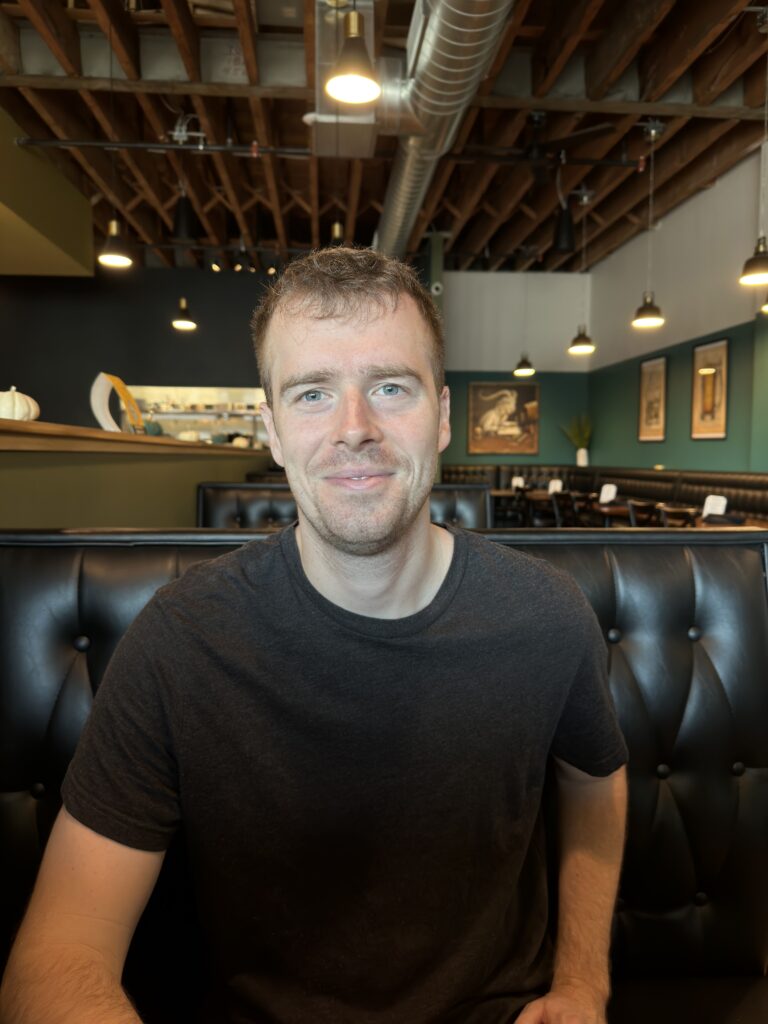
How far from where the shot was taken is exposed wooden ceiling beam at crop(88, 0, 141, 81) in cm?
428

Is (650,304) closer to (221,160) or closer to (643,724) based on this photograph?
(221,160)

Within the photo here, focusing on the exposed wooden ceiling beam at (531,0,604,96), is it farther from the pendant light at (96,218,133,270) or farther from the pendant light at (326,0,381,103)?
the pendant light at (96,218,133,270)

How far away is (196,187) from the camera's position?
292 inches

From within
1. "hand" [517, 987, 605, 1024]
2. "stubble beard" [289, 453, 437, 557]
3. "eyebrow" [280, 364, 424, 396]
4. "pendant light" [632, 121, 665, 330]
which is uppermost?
"pendant light" [632, 121, 665, 330]

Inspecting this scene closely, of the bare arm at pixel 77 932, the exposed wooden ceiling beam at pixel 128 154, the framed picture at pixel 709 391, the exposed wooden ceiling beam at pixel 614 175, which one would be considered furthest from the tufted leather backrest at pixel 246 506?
the framed picture at pixel 709 391

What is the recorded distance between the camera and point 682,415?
28.6ft

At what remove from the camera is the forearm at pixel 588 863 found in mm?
1011

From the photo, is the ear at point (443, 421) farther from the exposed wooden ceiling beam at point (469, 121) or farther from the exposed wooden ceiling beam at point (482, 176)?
the exposed wooden ceiling beam at point (482, 176)

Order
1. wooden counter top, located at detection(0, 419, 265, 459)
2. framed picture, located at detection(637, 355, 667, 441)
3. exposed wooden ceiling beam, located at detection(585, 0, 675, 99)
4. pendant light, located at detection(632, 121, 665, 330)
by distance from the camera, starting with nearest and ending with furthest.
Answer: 1. wooden counter top, located at detection(0, 419, 265, 459)
2. exposed wooden ceiling beam, located at detection(585, 0, 675, 99)
3. pendant light, located at detection(632, 121, 665, 330)
4. framed picture, located at detection(637, 355, 667, 441)

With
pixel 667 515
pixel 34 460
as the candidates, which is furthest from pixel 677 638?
pixel 667 515

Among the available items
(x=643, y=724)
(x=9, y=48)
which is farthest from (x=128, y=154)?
(x=643, y=724)

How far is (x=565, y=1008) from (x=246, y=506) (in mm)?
2904

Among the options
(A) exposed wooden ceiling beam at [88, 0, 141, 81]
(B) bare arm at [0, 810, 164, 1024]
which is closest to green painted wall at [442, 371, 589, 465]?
(A) exposed wooden ceiling beam at [88, 0, 141, 81]

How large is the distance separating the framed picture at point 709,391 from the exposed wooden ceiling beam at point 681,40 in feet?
11.2
